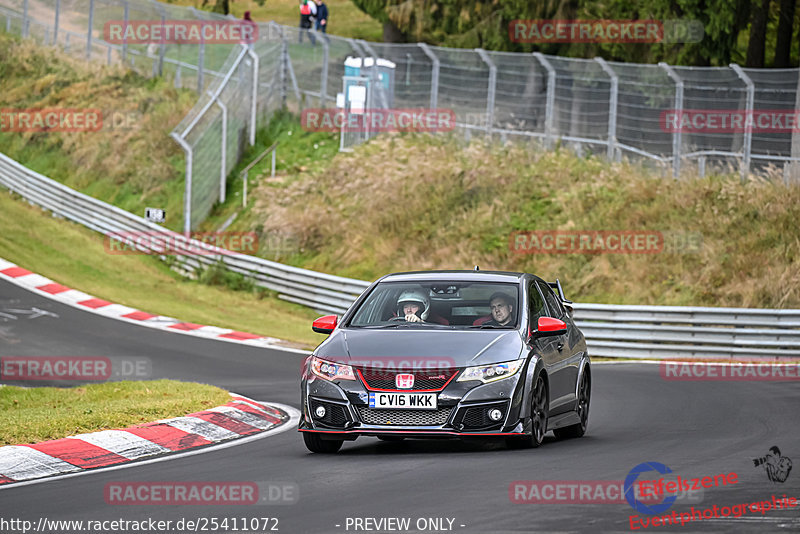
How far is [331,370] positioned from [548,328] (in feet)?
5.94

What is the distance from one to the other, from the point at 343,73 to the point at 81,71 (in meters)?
11.5

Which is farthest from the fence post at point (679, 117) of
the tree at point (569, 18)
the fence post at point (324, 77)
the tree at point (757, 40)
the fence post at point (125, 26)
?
the fence post at point (125, 26)

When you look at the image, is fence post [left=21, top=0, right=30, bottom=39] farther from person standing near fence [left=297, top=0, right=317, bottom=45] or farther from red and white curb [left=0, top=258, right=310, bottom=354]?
red and white curb [left=0, top=258, right=310, bottom=354]

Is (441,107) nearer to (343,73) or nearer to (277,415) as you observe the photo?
(343,73)

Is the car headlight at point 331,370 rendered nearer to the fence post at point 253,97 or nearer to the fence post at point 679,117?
the fence post at point 679,117

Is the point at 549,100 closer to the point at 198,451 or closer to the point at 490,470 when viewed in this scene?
the point at 198,451

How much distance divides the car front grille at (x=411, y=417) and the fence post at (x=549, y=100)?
2119cm

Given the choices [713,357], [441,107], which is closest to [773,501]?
[713,357]

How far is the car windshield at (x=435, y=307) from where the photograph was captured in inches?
432

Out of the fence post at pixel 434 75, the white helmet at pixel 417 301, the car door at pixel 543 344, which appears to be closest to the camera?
the car door at pixel 543 344

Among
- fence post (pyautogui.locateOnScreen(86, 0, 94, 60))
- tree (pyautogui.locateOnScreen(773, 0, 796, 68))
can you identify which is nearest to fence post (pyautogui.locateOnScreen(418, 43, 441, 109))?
tree (pyautogui.locateOnScreen(773, 0, 796, 68))

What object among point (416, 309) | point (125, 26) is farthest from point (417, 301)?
point (125, 26)

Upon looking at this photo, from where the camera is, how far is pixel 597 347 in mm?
24359

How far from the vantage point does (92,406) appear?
13.1 meters
